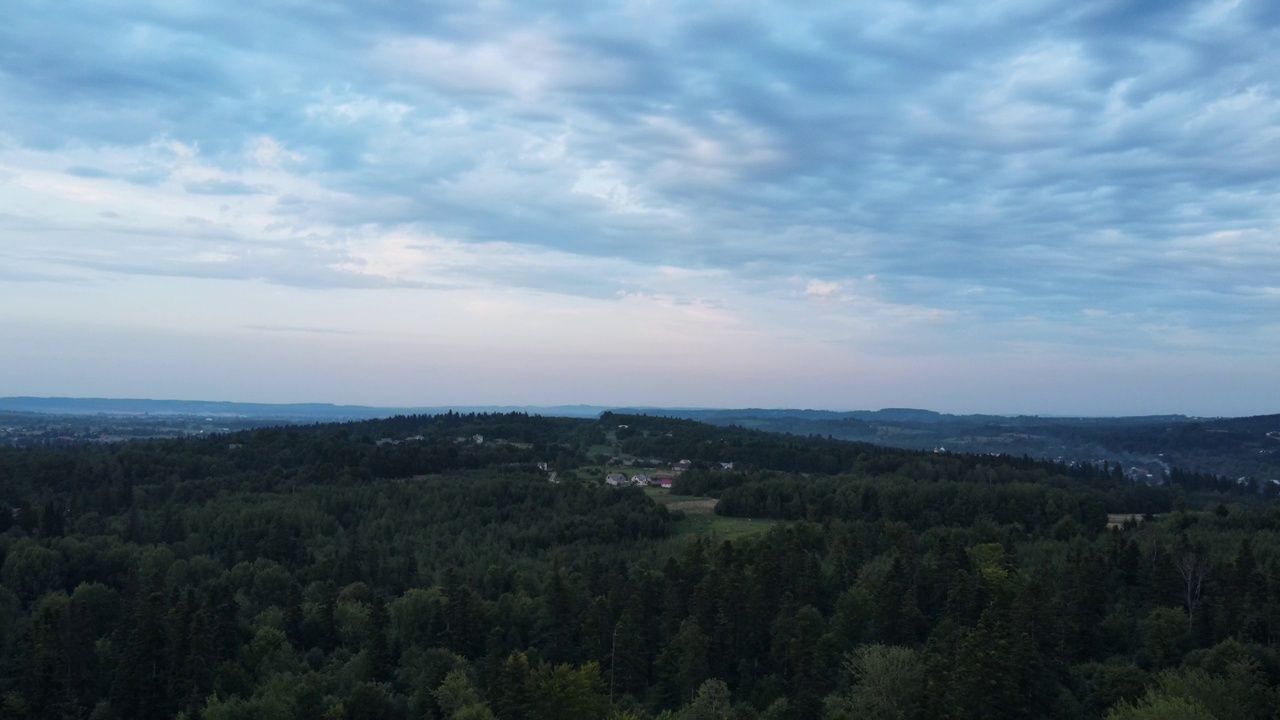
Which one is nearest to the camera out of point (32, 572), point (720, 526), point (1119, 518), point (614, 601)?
point (614, 601)

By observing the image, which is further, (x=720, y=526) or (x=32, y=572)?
(x=720, y=526)

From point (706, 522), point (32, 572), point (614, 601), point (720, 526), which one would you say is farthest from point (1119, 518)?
point (32, 572)

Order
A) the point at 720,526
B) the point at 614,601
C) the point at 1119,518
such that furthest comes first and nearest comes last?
the point at 1119,518
the point at 720,526
the point at 614,601

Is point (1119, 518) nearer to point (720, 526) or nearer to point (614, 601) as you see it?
point (720, 526)

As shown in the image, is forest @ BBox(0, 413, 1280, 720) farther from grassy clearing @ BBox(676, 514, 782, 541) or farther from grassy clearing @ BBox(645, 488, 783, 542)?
grassy clearing @ BBox(645, 488, 783, 542)

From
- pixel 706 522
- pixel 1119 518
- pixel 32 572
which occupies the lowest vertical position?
pixel 32 572

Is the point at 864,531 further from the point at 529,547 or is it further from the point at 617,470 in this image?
the point at 617,470

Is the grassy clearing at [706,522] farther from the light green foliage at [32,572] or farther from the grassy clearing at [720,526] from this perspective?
the light green foliage at [32,572]

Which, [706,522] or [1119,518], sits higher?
[1119,518]

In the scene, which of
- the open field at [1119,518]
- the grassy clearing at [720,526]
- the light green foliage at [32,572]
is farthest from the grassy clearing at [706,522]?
the light green foliage at [32,572]
